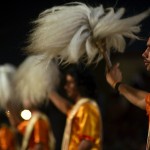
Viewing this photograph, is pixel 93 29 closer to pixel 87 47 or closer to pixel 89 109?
pixel 87 47

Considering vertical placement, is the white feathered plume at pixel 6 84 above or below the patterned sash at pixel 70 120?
above

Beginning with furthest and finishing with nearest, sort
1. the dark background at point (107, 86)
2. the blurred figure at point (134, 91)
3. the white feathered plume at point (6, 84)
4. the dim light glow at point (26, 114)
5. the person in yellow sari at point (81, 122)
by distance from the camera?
the dark background at point (107, 86) → the white feathered plume at point (6, 84) → the dim light glow at point (26, 114) → the person in yellow sari at point (81, 122) → the blurred figure at point (134, 91)

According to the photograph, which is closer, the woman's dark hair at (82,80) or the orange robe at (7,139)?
the woman's dark hair at (82,80)

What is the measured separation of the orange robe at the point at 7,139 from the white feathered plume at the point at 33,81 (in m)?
0.68

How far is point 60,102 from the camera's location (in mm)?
5926

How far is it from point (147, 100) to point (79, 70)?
1.56 meters

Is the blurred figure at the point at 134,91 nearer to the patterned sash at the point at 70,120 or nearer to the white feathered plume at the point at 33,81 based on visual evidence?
the patterned sash at the point at 70,120

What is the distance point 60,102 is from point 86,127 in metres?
0.49

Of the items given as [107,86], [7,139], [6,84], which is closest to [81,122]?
[6,84]

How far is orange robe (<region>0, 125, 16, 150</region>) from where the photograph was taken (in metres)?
6.68

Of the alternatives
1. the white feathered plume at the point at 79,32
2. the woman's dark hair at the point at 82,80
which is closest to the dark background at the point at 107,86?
the woman's dark hair at the point at 82,80

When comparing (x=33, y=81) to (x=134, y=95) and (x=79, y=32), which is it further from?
(x=134, y=95)

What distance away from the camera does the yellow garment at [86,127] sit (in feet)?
18.0

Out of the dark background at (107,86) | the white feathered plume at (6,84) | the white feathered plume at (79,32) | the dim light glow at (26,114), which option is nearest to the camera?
the white feathered plume at (79,32)
